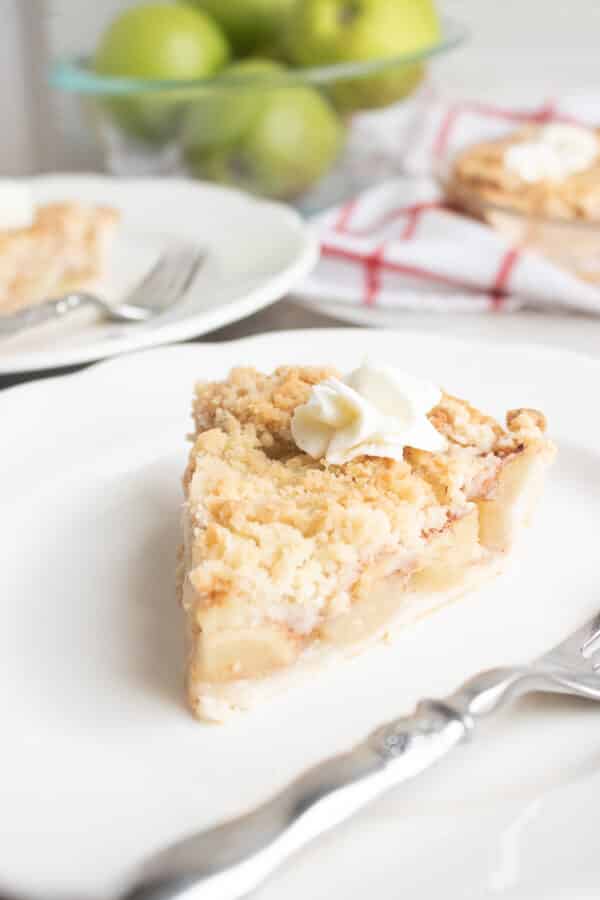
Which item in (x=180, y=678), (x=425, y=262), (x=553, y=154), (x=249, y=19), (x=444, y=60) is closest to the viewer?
(x=180, y=678)

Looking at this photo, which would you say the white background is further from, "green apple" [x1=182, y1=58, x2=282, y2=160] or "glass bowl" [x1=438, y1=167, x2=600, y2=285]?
"glass bowl" [x1=438, y1=167, x2=600, y2=285]

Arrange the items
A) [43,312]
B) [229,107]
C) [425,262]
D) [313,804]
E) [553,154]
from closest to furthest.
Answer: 1. [313,804]
2. [43,312]
3. [425,262]
4. [553,154]
5. [229,107]

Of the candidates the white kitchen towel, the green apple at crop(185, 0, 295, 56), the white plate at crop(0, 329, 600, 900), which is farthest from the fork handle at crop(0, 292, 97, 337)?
the green apple at crop(185, 0, 295, 56)

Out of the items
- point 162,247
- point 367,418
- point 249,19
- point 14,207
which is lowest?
point 162,247

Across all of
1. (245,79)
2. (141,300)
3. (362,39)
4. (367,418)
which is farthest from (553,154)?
(367,418)

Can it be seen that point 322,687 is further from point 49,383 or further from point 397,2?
point 397,2

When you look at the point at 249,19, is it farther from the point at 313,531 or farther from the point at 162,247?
the point at 313,531

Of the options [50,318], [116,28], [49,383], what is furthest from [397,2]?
[49,383]
